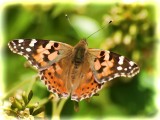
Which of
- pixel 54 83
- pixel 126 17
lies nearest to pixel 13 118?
pixel 54 83

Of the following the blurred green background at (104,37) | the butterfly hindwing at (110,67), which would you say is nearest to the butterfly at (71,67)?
the butterfly hindwing at (110,67)

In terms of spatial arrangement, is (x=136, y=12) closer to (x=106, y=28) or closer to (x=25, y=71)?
(x=106, y=28)

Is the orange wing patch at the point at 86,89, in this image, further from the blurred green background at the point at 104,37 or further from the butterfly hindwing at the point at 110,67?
the blurred green background at the point at 104,37

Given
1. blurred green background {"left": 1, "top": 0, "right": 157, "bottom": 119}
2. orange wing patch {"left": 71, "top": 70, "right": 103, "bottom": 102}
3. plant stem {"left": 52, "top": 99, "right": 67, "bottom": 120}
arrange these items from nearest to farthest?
orange wing patch {"left": 71, "top": 70, "right": 103, "bottom": 102}, plant stem {"left": 52, "top": 99, "right": 67, "bottom": 120}, blurred green background {"left": 1, "top": 0, "right": 157, "bottom": 119}

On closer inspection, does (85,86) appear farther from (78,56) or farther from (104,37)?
(104,37)

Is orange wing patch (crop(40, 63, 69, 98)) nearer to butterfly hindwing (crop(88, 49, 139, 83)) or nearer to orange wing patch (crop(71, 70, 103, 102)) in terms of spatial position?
orange wing patch (crop(71, 70, 103, 102))

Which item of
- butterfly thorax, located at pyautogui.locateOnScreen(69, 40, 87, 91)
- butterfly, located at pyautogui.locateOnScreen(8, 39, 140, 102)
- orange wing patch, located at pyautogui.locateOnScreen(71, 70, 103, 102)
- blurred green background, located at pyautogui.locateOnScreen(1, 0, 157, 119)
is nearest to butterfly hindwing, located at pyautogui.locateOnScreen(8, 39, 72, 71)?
butterfly, located at pyautogui.locateOnScreen(8, 39, 140, 102)
